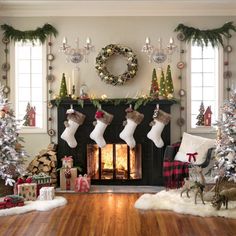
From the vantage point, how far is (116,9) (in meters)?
6.50

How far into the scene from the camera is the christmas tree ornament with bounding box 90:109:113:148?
19.9 feet

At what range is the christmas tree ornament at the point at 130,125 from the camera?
6.07 meters

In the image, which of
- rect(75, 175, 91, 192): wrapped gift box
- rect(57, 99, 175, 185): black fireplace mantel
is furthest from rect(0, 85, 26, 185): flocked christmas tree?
rect(57, 99, 175, 185): black fireplace mantel

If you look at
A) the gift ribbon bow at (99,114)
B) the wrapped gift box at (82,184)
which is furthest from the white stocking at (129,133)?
the wrapped gift box at (82,184)

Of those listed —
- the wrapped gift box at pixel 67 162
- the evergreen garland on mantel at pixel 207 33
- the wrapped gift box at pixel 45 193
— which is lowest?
the wrapped gift box at pixel 45 193

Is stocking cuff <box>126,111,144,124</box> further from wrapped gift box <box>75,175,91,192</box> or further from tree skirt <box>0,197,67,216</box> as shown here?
tree skirt <box>0,197,67,216</box>

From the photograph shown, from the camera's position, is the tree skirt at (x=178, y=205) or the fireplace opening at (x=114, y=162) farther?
the fireplace opening at (x=114, y=162)

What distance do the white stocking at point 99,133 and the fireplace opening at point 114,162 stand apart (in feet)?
0.83

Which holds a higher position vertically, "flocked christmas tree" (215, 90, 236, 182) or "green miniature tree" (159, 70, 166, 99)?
"green miniature tree" (159, 70, 166, 99)

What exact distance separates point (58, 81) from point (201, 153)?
2697 millimetres

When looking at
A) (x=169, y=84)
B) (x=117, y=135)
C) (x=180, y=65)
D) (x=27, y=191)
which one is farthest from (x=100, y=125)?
(x=180, y=65)

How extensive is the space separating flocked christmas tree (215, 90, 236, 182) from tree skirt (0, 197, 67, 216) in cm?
220

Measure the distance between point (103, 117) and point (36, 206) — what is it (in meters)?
1.84

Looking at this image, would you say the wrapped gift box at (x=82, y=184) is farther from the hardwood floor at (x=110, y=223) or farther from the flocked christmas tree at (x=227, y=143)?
the flocked christmas tree at (x=227, y=143)
